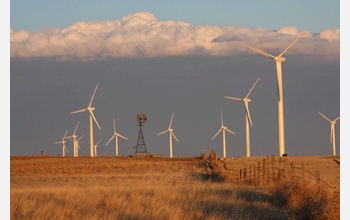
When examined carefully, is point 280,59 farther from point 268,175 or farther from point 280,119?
point 268,175

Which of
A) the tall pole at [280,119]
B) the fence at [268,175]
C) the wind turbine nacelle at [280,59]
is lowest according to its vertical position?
the fence at [268,175]

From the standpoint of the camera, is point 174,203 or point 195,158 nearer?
point 174,203

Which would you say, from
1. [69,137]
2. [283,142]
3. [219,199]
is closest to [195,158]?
[283,142]

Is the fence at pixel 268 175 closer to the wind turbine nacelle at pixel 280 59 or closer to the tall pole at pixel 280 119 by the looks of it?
the tall pole at pixel 280 119

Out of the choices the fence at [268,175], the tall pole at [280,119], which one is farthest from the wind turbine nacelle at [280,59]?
the fence at [268,175]

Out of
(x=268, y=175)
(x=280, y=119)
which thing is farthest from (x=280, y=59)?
(x=268, y=175)

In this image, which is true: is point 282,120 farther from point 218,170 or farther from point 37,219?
point 37,219

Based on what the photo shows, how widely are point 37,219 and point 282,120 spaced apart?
175ft

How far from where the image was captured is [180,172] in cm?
5109

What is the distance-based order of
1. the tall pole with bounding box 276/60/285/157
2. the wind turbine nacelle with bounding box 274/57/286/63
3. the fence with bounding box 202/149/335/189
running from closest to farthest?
the fence with bounding box 202/149/335/189 < the tall pole with bounding box 276/60/285/157 < the wind turbine nacelle with bounding box 274/57/286/63

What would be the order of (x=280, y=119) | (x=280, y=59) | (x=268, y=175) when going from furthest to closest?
(x=280, y=59) → (x=280, y=119) → (x=268, y=175)

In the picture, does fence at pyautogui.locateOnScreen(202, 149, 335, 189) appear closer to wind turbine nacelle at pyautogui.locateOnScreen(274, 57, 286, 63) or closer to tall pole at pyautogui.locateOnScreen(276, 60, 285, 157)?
tall pole at pyautogui.locateOnScreen(276, 60, 285, 157)

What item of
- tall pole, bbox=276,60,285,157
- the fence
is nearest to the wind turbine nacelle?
tall pole, bbox=276,60,285,157

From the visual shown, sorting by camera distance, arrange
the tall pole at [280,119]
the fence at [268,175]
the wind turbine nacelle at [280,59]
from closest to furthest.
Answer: the fence at [268,175]
the tall pole at [280,119]
the wind turbine nacelle at [280,59]
